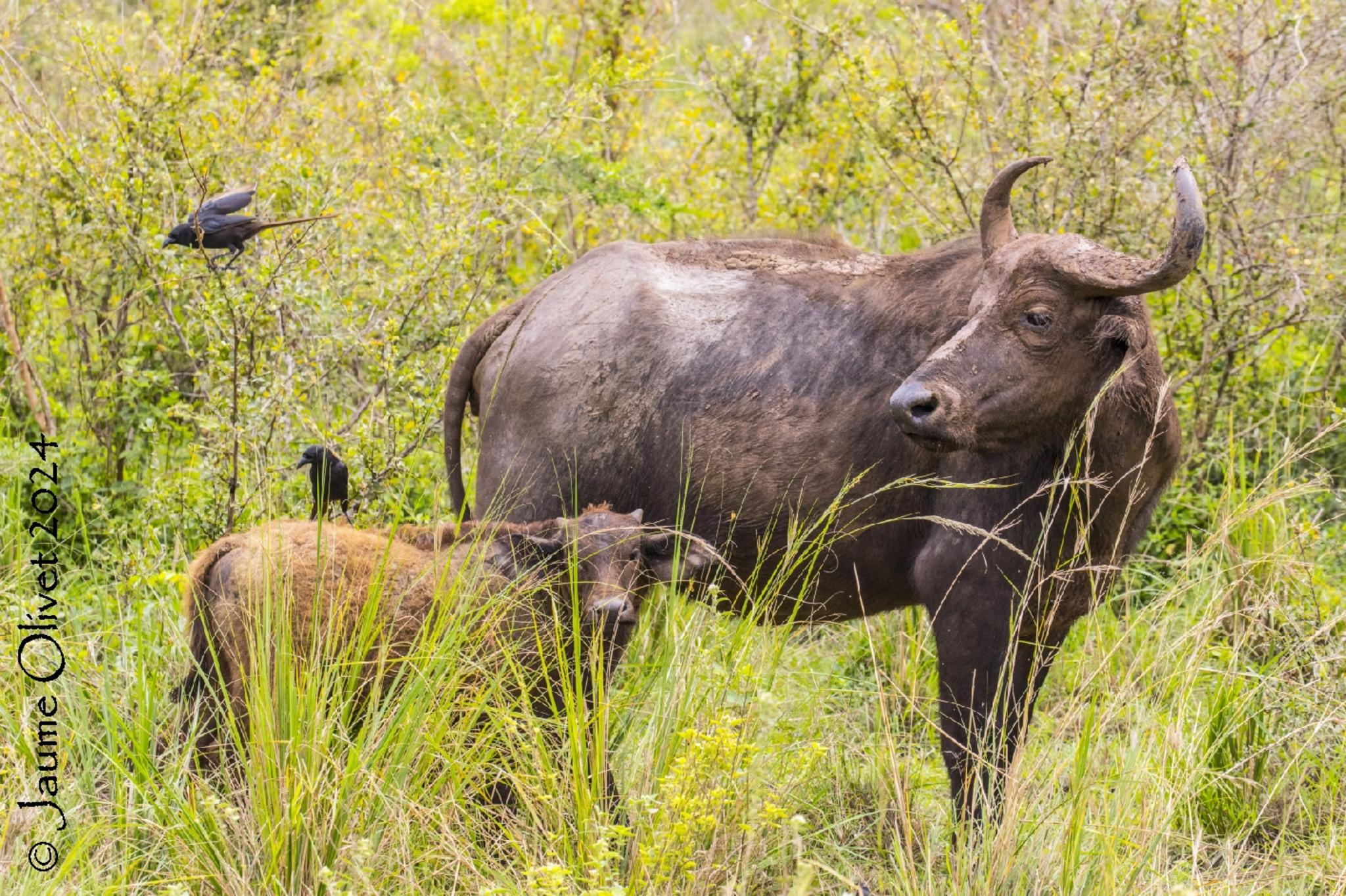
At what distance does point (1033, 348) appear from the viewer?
4543 millimetres

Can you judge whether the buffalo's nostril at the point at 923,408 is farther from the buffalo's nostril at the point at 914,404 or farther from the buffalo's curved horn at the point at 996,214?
the buffalo's curved horn at the point at 996,214

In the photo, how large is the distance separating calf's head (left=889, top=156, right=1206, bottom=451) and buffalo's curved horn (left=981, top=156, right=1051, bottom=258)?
0.51 feet

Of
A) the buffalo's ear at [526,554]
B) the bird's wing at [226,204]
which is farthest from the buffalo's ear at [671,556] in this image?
the bird's wing at [226,204]

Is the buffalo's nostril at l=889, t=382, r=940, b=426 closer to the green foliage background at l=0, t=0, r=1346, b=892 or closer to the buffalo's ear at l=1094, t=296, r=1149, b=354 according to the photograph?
the buffalo's ear at l=1094, t=296, r=1149, b=354

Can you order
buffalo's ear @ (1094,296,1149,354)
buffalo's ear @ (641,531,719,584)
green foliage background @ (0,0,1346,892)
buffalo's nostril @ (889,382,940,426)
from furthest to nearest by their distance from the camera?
buffalo's ear @ (641,531,719,584), buffalo's ear @ (1094,296,1149,354), buffalo's nostril @ (889,382,940,426), green foliage background @ (0,0,1346,892)

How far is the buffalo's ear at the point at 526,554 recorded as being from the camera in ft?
15.3

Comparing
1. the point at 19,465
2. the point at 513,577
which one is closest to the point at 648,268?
the point at 513,577

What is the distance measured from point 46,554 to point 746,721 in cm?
375

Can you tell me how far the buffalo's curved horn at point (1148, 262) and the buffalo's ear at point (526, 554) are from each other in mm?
1846

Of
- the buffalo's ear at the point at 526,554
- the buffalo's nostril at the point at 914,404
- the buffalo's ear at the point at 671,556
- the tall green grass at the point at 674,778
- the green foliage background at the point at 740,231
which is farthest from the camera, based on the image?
the buffalo's ear at the point at 671,556

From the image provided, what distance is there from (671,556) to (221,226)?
2.36 m

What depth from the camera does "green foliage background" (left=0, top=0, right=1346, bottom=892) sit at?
4.25 m

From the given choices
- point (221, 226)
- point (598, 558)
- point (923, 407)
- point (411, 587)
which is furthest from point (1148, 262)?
point (221, 226)

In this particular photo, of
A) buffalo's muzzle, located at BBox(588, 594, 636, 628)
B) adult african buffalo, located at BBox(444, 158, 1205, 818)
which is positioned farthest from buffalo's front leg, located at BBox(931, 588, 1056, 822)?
buffalo's muzzle, located at BBox(588, 594, 636, 628)
